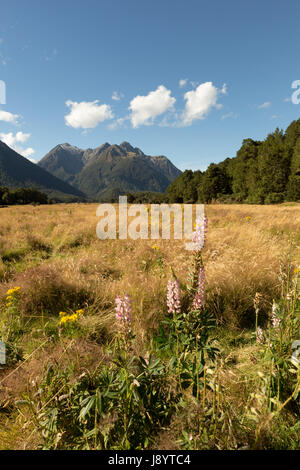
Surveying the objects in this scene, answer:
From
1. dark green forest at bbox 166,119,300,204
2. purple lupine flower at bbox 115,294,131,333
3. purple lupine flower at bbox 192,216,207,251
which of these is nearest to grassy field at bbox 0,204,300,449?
purple lupine flower at bbox 115,294,131,333

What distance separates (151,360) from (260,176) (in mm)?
37930

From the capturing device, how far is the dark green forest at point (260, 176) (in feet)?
101

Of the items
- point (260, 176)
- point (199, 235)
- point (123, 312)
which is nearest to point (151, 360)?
point (123, 312)

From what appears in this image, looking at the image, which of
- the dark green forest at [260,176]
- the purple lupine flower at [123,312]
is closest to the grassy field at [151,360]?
the purple lupine flower at [123,312]

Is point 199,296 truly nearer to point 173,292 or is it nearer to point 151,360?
point 173,292

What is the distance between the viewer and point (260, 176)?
33594 millimetres

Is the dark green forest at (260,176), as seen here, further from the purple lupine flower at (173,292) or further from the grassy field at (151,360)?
the purple lupine flower at (173,292)

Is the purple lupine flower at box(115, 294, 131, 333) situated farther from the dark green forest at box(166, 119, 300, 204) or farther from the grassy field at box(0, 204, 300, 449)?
the dark green forest at box(166, 119, 300, 204)

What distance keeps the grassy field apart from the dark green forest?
1893 cm

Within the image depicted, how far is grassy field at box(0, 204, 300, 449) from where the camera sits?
1.27 m

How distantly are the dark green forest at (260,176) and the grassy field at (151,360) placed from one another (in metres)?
18.9

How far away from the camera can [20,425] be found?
157 cm
